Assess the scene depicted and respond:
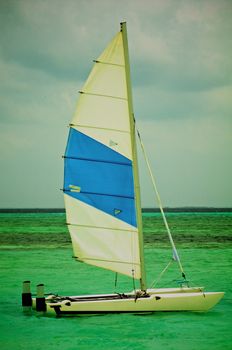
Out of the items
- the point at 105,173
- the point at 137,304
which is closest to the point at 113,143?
the point at 105,173

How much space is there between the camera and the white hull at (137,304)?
1355 cm

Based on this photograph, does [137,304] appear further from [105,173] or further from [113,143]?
[113,143]

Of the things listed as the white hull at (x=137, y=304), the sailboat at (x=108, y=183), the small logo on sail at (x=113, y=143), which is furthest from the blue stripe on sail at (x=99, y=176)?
the white hull at (x=137, y=304)

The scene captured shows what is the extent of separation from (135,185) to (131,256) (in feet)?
6.21

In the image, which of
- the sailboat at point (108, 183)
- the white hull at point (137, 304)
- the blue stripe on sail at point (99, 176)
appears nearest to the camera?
the white hull at point (137, 304)

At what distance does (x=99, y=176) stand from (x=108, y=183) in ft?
1.00

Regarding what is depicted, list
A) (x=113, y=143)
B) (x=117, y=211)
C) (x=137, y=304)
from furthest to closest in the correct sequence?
(x=117, y=211) → (x=113, y=143) → (x=137, y=304)

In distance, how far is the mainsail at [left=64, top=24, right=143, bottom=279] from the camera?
13.9 m

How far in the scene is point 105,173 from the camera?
1408 centimetres

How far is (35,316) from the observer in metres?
14.4

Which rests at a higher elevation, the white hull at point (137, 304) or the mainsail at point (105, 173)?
the mainsail at point (105, 173)

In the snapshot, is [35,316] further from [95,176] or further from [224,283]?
[224,283]

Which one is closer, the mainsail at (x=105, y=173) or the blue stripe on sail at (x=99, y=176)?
the mainsail at (x=105, y=173)

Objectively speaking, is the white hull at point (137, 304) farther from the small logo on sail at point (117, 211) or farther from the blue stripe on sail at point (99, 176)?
the small logo on sail at point (117, 211)
